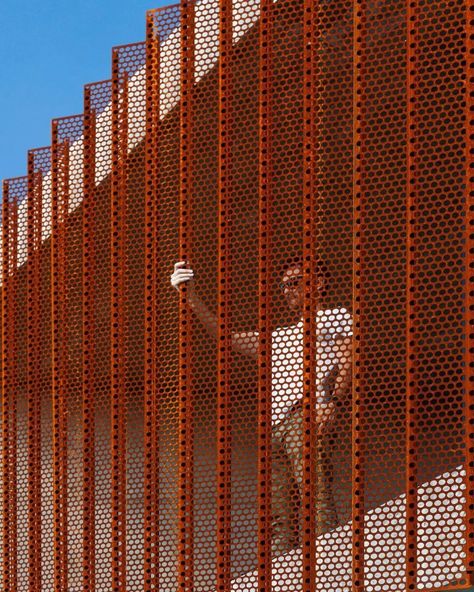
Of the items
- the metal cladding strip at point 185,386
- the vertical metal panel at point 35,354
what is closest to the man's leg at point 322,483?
the metal cladding strip at point 185,386

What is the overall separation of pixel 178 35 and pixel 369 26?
5.20 ft

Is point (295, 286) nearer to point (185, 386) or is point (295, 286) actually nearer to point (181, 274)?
point (181, 274)

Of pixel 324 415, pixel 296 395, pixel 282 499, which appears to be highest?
pixel 296 395

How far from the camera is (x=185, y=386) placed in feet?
21.4


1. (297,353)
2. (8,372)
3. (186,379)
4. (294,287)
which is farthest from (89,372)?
(294,287)

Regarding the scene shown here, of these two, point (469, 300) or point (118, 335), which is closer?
point (469, 300)

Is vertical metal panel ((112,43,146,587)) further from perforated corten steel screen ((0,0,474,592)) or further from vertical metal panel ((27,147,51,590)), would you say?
vertical metal panel ((27,147,51,590))

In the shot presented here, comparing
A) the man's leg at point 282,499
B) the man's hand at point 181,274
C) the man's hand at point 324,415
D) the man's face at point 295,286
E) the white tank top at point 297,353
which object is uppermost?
the man's hand at point 181,274

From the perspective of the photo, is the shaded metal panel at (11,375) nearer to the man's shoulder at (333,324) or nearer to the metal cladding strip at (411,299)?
the man's shoulder at (333,324)

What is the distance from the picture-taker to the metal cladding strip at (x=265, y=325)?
5.99m

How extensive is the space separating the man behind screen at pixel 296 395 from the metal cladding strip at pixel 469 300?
28.4 inches

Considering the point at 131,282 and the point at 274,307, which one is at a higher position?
the point at 131,282

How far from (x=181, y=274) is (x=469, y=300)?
6.33 feet

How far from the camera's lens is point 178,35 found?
7.05m
